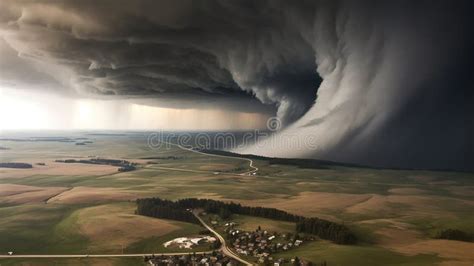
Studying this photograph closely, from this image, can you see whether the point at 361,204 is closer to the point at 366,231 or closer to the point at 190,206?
the point at 366,231

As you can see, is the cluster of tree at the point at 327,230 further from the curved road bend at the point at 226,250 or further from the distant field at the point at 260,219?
the curved road bend at the point at 226,250

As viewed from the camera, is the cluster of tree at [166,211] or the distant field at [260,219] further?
the cluster of tree at [166,211]

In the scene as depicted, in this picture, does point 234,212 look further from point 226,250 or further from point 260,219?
point 226,250

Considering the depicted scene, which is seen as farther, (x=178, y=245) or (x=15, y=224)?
(x=15, y=224)

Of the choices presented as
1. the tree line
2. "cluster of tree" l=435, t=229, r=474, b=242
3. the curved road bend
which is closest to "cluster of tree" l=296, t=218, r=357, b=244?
the tree line

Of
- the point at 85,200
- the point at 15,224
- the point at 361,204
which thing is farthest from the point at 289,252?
the point at 85,200

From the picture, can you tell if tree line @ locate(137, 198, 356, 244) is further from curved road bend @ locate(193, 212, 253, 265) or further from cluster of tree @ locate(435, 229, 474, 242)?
cluster of tree @ locate(435, 229, 474, 242)

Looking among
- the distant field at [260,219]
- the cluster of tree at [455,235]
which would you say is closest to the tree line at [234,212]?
the distant field at [260,219]
